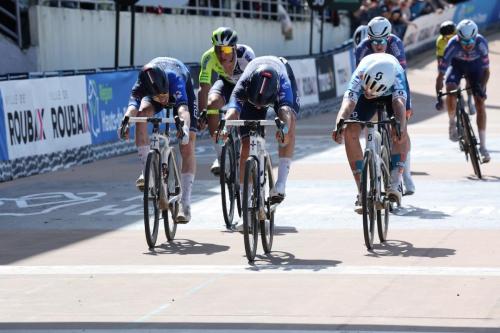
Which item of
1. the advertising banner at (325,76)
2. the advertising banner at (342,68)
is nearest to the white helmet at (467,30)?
the advertising banner at (325,76)

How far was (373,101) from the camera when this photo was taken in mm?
11750

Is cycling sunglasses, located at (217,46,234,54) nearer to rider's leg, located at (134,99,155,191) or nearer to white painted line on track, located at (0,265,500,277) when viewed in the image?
rider's leg, located at (134,99,155,191)

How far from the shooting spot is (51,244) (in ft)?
37.7

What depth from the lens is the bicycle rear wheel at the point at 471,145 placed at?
1634cm

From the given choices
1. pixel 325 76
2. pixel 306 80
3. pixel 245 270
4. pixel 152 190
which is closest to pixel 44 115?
pixel 152 190

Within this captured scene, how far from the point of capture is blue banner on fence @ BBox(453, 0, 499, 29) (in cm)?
4812

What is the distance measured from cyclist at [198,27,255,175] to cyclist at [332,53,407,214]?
136 centimetres

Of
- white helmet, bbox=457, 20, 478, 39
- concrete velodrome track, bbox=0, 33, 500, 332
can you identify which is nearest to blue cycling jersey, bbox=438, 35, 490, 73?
white helmet, bbox=457, 20, 478, 39

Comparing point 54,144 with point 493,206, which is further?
point 54,144

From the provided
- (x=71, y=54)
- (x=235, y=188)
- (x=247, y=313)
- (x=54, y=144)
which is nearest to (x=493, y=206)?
(x=235, y=188)

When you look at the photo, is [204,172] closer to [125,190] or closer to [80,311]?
[125,190]

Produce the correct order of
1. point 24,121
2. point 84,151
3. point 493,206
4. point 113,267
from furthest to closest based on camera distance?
1. point 84,151
2. point 24,121
3. point 493,206
4. point 113,267

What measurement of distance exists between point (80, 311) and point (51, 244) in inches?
129

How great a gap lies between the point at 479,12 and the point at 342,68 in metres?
17.5
